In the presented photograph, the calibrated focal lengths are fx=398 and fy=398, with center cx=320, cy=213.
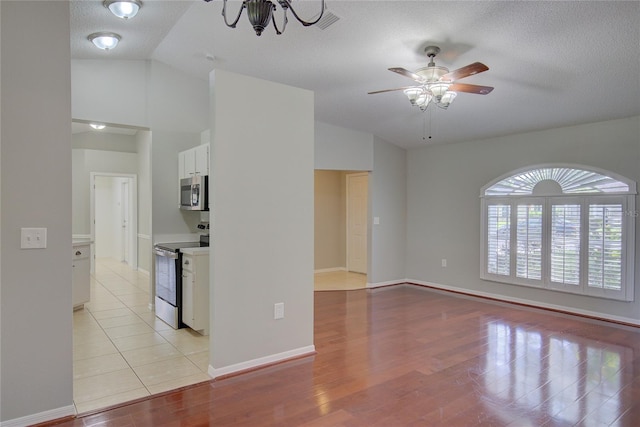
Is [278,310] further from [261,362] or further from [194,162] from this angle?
[194,162]

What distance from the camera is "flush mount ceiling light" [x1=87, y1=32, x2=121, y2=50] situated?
4.09 meters

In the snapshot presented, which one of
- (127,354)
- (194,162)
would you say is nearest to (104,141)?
(194,162)

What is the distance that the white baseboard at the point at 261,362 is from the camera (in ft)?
10.0

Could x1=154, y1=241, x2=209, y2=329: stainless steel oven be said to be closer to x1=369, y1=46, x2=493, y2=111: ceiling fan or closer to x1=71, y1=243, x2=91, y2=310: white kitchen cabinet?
x1=71, y1=243, x2=91, y2=310: white kitchen cabinet

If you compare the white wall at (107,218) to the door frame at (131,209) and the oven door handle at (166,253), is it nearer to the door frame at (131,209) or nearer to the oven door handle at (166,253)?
the door frame at (131,209)

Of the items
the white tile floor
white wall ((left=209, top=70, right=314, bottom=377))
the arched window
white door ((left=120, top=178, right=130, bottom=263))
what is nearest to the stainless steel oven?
the white tile floor

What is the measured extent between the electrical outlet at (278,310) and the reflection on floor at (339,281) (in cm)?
316

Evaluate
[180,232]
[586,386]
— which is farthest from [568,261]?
[180,232]

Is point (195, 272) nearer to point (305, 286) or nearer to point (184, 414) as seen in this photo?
point (305, 286)

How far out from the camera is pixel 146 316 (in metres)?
4.77

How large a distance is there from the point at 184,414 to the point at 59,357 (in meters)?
0.83

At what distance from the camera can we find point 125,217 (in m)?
9.42

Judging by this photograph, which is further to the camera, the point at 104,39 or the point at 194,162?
the point at 194,162

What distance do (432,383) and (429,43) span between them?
284 centimetres
